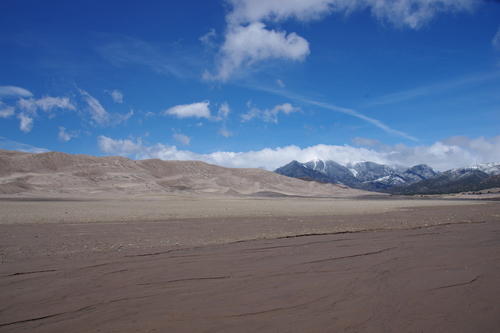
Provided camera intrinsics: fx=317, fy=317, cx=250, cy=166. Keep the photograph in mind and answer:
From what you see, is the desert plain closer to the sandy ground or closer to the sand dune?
the sandy ground

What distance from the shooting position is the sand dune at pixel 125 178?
2437 inches

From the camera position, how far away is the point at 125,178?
76.3 metres

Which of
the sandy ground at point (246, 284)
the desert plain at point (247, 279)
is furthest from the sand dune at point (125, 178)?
the sandy ground at point (246, 284)

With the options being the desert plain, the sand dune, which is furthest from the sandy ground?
the sand dune

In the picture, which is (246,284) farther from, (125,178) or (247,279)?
(125,178)

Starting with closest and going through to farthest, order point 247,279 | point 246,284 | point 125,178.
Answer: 1. point 246,284
2. point 247,279
3. point 125,178

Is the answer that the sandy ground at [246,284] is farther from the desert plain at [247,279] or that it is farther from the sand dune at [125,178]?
the sand dune at [125,178]

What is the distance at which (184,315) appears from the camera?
5.81 metres

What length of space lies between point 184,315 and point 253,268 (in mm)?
3172

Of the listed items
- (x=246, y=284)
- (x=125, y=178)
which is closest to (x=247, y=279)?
(x=246, y=284)

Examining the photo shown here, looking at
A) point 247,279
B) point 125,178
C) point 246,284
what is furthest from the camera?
point 125,178

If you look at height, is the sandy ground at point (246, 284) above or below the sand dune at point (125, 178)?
below

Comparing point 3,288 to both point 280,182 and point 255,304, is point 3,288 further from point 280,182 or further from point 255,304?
point 280,182

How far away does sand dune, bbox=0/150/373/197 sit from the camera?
203 ft
